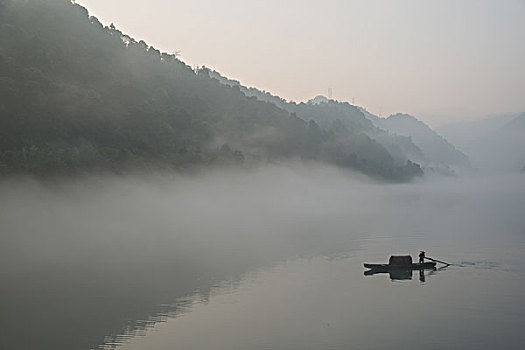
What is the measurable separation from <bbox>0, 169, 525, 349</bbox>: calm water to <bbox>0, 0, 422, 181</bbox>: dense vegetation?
889cm

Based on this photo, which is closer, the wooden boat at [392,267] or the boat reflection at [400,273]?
the boat reflection at [400,273]

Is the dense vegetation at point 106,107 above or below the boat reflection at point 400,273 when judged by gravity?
above

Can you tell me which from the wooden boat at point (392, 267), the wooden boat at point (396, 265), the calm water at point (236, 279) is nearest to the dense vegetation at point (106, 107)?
the calm water at point (236, 279)

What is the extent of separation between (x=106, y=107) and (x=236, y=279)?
67.9m

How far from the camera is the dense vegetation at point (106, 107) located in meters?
77.4

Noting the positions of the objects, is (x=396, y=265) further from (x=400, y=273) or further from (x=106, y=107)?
(x=106, y=107)

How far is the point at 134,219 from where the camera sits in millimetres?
73250

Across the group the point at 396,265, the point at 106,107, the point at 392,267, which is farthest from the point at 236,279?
the point at 106,107

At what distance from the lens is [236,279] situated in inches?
1555

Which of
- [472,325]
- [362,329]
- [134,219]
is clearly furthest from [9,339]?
[134,219]

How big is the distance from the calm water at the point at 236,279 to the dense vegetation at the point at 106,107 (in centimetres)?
889

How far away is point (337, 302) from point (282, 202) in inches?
3039

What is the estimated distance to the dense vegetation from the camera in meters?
77.4

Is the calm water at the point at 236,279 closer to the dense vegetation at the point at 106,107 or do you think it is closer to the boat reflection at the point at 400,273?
the boat reflection at the point at 400,273
